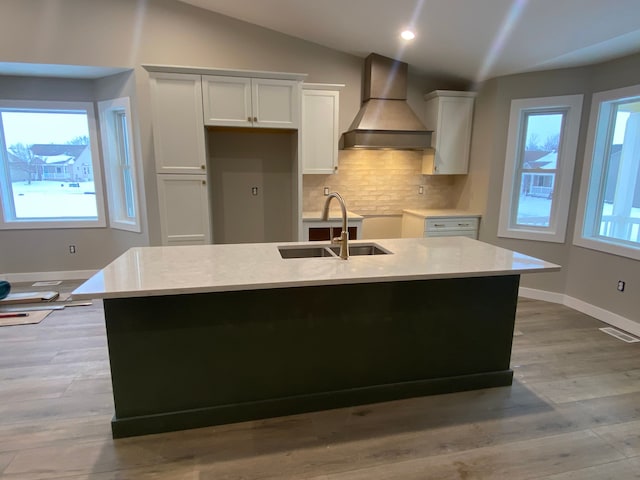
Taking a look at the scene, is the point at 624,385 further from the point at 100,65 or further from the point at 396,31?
the point at 100,65

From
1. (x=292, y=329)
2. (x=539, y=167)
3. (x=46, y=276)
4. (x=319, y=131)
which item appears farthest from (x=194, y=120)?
(x=539, y=167)

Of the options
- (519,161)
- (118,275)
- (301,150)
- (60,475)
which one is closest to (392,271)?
(118,275)

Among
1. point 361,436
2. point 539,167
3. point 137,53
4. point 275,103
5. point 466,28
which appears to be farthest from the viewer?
point 539,167

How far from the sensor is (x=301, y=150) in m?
4.06

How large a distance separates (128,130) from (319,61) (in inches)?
91.7

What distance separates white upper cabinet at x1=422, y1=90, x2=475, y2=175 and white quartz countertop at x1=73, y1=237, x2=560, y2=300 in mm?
2240

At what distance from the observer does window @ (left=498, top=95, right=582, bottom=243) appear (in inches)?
152

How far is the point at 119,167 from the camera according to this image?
457cm

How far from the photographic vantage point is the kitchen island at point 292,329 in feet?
6.40

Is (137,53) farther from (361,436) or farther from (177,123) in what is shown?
(361,436)

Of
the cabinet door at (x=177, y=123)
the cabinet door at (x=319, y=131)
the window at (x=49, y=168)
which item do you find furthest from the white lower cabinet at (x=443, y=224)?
the window at (x=49, y=168)

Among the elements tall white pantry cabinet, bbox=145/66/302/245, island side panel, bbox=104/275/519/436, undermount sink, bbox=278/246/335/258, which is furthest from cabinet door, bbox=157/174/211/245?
island side panel, bbox=104/275/519/436

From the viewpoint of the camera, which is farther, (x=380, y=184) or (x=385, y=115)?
(x=380, y=184)

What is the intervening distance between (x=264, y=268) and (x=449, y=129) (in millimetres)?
3428
